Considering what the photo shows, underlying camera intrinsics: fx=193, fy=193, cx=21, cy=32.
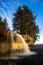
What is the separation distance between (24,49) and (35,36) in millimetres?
28596

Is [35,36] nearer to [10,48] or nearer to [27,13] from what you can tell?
[27,13]

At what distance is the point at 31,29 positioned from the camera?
205 ft

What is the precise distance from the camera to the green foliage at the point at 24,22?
60.7m

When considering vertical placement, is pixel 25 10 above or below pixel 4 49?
above

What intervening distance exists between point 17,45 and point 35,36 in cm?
3094

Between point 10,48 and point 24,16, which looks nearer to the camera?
point 10,48

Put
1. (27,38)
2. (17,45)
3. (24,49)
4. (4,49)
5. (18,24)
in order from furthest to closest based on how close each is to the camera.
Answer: (18,24) → (27,38) → (24,49) → (17,45) → (4,49)

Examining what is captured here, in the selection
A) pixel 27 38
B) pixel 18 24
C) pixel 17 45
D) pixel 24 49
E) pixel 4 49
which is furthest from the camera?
pixel 18 24

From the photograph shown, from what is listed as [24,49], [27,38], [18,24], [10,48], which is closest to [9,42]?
[10,48]

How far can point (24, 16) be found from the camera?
6156cm

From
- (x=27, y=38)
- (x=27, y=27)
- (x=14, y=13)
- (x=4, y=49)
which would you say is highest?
(x=14, y=13)

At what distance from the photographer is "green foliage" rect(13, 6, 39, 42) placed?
60.7 meters

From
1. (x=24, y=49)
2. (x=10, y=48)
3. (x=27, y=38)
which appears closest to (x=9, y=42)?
(x=10, y=48)

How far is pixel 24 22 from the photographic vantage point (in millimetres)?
61594
